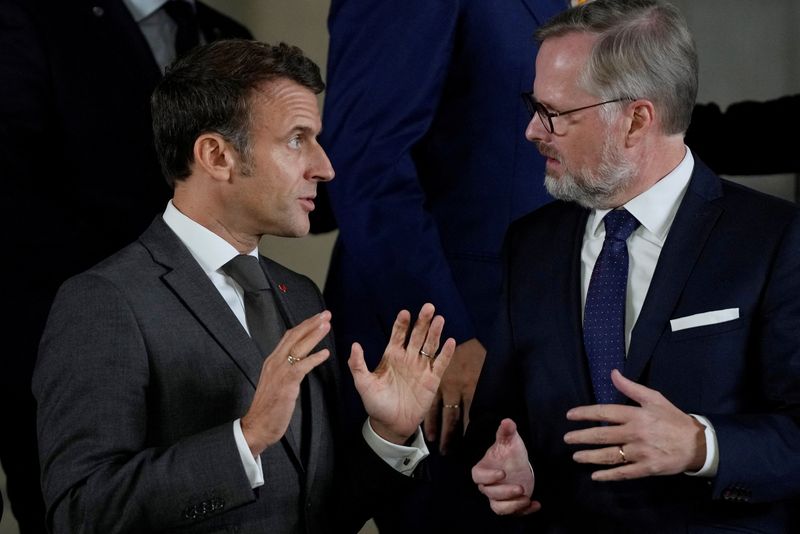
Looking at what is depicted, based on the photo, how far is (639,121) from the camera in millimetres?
2170

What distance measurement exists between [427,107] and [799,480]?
3.34ft

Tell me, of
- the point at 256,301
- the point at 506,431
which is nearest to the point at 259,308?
the point at 256,301

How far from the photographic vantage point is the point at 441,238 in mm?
2666

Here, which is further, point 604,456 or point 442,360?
point 442,360

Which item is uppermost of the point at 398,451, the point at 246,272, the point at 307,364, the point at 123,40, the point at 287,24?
the point at 287,24

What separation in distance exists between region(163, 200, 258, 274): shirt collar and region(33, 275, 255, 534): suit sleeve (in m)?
0.20

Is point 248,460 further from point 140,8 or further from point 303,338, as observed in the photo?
point 140,8

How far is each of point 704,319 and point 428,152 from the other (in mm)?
823

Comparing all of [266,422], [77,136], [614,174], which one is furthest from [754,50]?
[266,422]

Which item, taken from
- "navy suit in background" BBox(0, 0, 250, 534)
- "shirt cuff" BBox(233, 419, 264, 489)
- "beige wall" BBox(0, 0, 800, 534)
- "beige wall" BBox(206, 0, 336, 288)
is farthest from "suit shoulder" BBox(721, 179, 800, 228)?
"beige wall" BBox(206, 0, 336, 288)

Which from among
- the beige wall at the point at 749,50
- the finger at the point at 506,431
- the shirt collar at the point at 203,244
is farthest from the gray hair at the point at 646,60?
the beige wall at the point at 749,50

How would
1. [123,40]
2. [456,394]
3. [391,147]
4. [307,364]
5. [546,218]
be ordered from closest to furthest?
1. [307,364]
2. [546,218]
3. [456,394]
4. [391,147]
5. [123,40]

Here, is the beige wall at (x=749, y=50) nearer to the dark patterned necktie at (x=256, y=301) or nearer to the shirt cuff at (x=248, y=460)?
the dark patterned necktie at (x=256, y=301)

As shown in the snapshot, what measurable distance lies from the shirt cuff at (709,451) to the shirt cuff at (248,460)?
2.07ft
